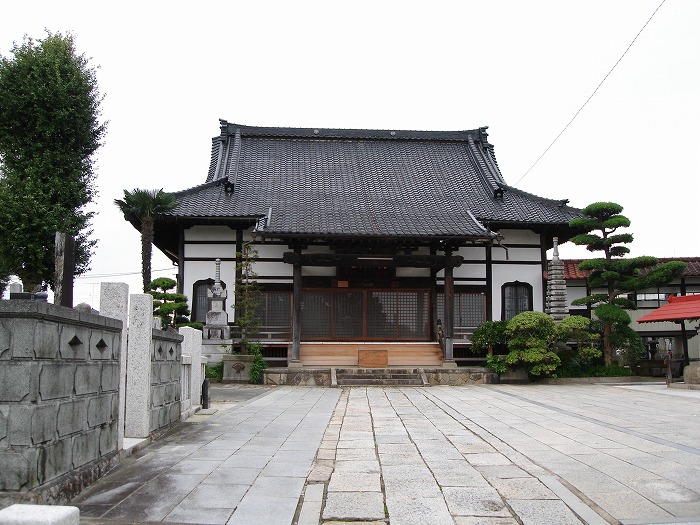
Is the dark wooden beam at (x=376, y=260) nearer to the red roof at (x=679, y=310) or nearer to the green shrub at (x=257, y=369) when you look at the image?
the green shrub at (x=257, y=369)

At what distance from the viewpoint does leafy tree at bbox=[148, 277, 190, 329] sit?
1809 cm

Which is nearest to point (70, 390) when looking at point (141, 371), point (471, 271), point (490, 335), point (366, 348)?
point (141, 371)

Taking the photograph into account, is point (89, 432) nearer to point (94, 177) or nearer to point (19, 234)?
point (19, 234)

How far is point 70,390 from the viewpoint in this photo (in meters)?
4.75

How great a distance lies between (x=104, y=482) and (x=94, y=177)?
14.6m

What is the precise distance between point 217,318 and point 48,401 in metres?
14.3

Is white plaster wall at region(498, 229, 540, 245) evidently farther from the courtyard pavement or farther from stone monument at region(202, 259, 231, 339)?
the courtyard pavement

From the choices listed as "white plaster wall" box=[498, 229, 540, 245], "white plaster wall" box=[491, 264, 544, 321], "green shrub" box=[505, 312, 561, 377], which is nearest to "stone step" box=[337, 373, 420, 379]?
"green shrub" box=[505, 312, 561, 377]

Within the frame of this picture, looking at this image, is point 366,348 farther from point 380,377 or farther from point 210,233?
point 210,233

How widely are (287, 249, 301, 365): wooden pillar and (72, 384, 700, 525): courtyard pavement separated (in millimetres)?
7392

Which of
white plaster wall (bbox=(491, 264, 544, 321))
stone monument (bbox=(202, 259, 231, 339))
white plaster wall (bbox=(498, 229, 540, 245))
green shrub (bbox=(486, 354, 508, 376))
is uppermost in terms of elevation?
white plaster wall (bbox=(498, 229, 540, 245))

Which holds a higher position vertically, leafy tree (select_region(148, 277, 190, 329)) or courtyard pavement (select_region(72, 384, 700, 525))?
leafy tree (select_region(148, 277, 190, 329))

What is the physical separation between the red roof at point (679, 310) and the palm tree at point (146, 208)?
1500 centimetres

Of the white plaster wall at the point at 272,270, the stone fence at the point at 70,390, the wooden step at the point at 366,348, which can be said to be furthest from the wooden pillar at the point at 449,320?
the stone fence at the point at 70,390
